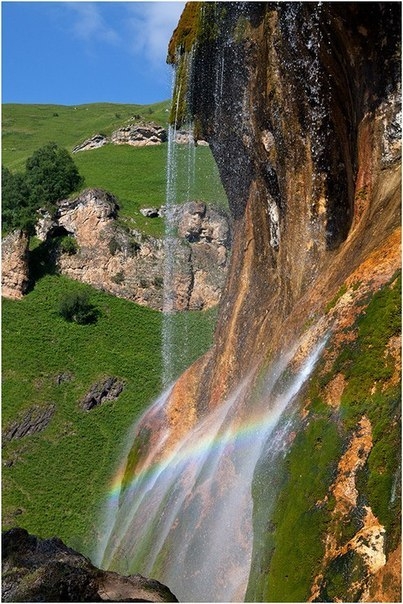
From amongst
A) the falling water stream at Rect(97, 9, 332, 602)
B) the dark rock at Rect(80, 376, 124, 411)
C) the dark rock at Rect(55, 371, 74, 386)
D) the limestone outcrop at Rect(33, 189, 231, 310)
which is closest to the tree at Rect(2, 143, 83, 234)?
the limestone outcrop at Rect(33, 189, 231, 310)

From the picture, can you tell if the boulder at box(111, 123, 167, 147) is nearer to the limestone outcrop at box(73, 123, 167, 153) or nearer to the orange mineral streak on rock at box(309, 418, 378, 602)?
the limestone outcrop at box(73, 123, 167, 153)

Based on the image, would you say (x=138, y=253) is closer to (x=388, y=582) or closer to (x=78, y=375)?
(x=78, y=375)

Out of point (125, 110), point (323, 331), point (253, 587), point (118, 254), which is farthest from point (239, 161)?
point (125, 110)

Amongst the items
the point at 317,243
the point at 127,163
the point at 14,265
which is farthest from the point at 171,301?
the point at 317,243

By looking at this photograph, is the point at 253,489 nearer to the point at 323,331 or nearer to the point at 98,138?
the point at 323,331

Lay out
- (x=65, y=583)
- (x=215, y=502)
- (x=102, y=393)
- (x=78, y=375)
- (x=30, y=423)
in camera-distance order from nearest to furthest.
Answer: (x=65, y=583) → (x=215, y=502) → (x=30, y=423) → (x=102, y=393) → (x=78, y=375)

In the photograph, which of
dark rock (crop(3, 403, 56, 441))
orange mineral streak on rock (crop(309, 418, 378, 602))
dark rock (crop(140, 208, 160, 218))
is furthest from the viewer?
dark rock (crop(140, 208, 160, 218))
